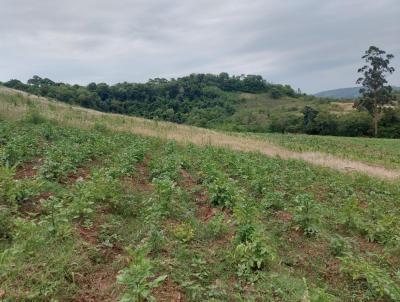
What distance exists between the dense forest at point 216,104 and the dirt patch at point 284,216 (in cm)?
3451

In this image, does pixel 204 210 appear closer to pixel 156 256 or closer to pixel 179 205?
pixel 179 205

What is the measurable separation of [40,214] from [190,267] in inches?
102

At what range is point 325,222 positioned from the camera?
7.31 m

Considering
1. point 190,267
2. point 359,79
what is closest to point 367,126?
point 359,79

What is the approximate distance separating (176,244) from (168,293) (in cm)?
125

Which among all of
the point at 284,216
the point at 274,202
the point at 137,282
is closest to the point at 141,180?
the point at 274,202

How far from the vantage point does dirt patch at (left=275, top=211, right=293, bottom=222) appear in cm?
721

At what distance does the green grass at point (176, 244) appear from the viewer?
404cm

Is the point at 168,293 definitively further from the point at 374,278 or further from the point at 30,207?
the point at 30,207

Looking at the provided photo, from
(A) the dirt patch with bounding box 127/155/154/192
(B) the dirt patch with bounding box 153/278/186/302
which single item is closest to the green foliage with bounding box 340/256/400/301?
(B) the dirt patch with bounding box 153/278/186/302

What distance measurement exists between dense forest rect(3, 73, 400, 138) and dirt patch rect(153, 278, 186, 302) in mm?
37514

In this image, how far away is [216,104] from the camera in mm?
92312

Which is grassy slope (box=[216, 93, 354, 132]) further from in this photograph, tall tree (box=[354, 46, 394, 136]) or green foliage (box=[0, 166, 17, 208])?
green foliage (box=[0, 166, 17, 208])

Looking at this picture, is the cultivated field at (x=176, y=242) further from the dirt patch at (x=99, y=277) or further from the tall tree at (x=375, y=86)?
the tall tree at (x=375, y=86)
